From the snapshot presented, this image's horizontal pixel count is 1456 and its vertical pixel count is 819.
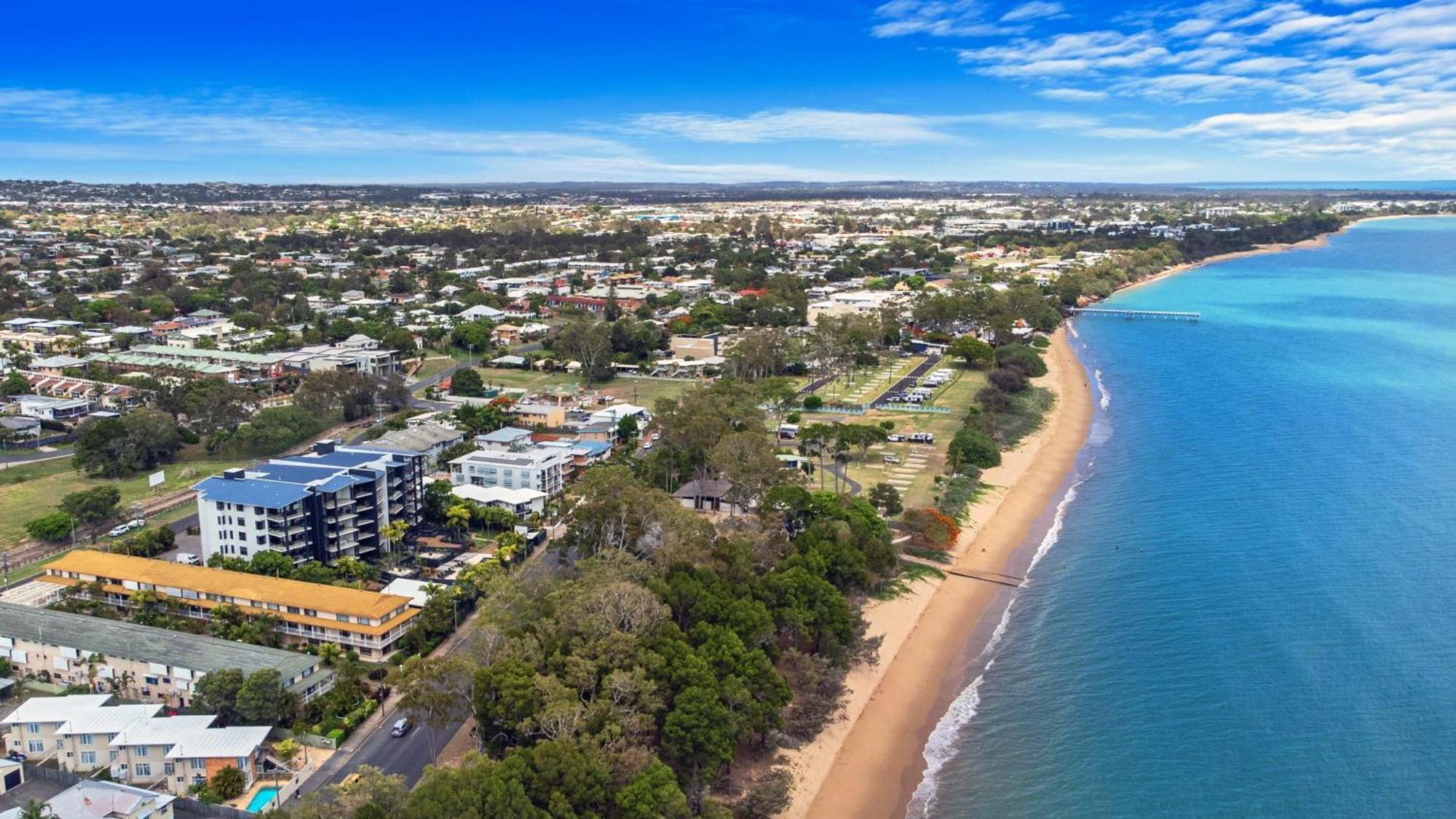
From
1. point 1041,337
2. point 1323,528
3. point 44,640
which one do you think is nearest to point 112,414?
point 44,640

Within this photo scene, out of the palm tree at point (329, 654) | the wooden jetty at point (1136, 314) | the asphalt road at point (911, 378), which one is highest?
the wooden jetty at point (1136, 314)

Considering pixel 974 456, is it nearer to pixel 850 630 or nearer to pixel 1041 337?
pixel 850 630

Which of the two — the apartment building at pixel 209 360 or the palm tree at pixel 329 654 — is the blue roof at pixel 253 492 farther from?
the apartment building at pixel 209 360

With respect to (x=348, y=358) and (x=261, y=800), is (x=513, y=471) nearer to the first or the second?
(x=261, y=800)

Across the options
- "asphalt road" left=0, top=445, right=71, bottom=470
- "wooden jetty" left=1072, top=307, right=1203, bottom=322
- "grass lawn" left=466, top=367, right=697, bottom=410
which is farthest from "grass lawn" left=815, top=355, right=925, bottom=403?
"asphalt road" left=0, top=445, right=71, bottom=470

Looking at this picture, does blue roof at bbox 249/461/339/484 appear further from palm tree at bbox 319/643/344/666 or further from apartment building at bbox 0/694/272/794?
Answer: apartment building at bbox 0/694/272/794

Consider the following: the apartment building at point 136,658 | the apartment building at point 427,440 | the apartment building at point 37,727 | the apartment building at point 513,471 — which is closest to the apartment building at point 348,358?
the apartment building at point 427,440
